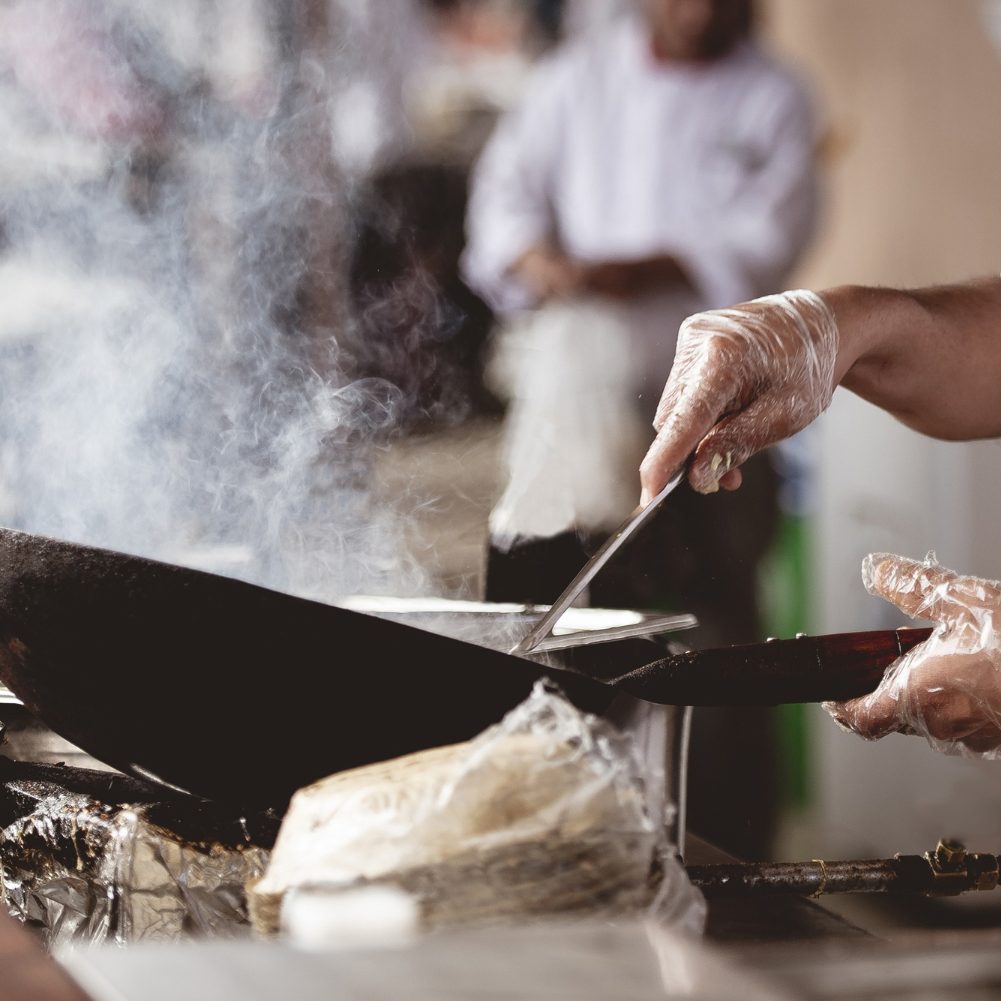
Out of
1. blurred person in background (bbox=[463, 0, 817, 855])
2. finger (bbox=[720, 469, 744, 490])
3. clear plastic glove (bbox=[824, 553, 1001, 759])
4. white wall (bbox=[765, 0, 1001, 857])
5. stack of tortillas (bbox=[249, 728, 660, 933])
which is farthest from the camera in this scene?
blurred person in background (bbox=[463, 0, 817, 855])

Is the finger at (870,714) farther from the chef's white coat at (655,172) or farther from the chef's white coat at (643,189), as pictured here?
the chef's white coat at (655,172)

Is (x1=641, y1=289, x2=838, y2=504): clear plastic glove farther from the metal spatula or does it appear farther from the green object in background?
the green object in background

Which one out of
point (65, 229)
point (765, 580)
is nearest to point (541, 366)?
point (765, 580)

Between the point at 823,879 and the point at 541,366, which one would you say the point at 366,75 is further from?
the point at 823,879

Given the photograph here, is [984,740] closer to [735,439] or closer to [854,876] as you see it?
[854,876]

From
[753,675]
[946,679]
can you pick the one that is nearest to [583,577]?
[753,675]

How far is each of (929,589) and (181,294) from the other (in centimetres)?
293

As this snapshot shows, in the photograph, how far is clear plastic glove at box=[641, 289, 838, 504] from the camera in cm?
127

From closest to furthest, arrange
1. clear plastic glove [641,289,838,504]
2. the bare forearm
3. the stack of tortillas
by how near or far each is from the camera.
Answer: the stack of tortillas, clear plastic glove [641,289,838,504], the bare forearm

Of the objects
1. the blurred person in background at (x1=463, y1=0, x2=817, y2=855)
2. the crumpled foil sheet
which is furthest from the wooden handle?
the blurred person in background at (x1=463, y1=0, x2=817, y2=855)

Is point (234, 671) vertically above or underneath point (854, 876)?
above

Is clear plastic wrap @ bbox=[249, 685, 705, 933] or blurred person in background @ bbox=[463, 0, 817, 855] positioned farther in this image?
blurred person in background @ bbox=[463, 0, 817, 855]

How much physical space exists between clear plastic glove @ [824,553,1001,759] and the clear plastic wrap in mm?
347

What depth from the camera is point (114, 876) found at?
0.83 metres
